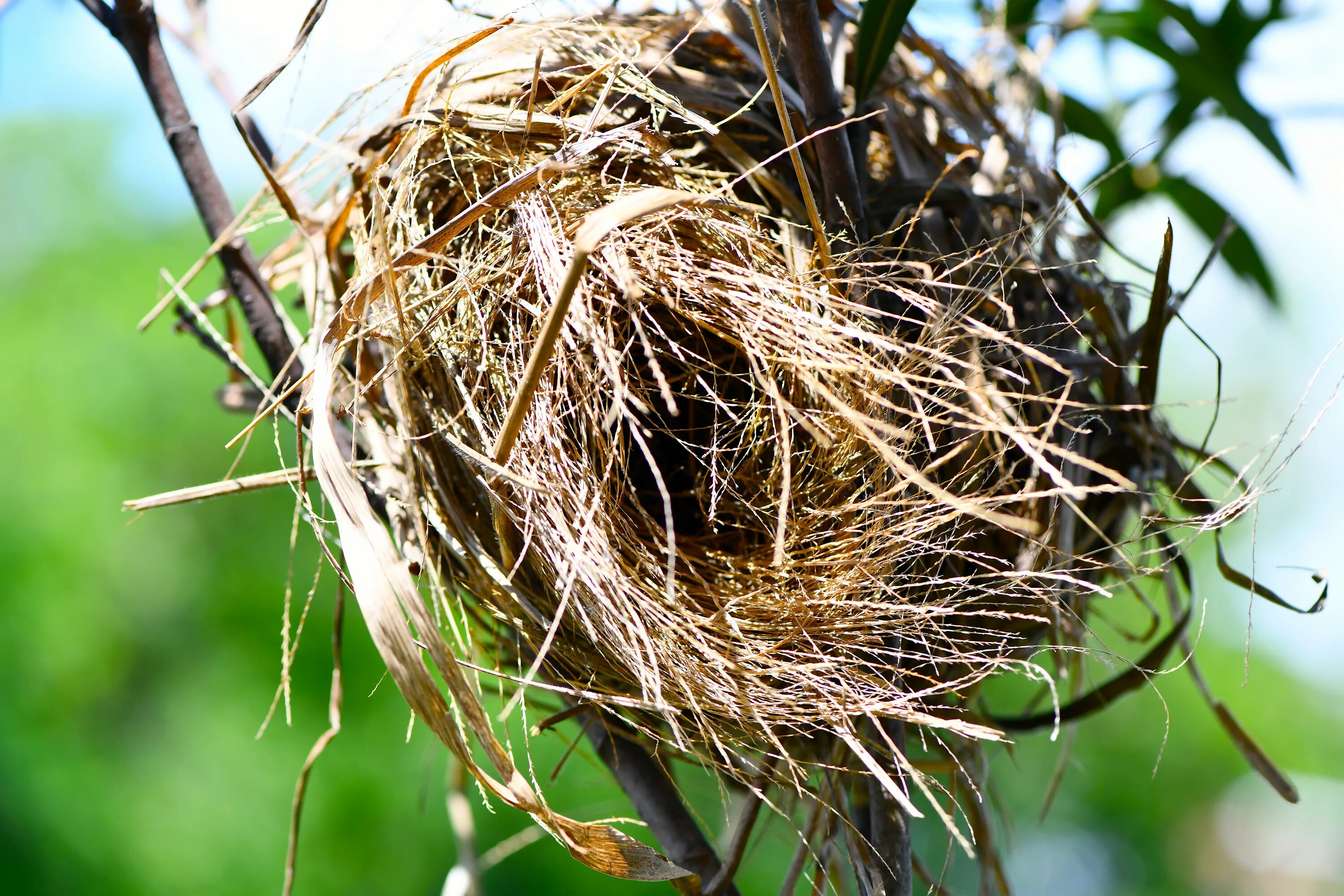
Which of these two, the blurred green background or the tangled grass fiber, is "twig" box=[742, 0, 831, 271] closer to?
the tangled grass fiber

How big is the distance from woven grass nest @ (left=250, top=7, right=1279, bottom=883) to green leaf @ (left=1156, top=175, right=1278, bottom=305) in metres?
0.38

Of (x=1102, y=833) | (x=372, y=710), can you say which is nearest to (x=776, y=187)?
(x=372, y=710)

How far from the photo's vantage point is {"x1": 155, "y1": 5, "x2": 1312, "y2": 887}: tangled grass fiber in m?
0.30

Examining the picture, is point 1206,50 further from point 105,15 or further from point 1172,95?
point 105,15

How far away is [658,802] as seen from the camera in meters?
0.38

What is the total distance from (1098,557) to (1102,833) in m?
4.29

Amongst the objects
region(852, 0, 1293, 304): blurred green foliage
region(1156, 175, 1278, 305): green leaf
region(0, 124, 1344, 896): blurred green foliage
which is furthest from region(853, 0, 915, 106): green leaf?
region(0, 124, 1344, 896): blurred green foliage

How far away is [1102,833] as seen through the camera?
13.1 ft

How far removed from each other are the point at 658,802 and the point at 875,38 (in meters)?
0.33

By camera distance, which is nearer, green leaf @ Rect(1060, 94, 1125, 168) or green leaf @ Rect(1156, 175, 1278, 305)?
green leaf @ Rect(1060, 94, 1125, 168)

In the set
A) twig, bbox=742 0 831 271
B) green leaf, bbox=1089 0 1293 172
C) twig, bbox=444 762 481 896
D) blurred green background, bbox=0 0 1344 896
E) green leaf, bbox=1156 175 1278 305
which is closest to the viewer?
twig, bbox=742 0 831 271

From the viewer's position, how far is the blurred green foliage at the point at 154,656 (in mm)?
1866

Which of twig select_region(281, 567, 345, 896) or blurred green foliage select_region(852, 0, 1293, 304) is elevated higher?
blurred green foliage select_region(852, 0, 1293, 304)

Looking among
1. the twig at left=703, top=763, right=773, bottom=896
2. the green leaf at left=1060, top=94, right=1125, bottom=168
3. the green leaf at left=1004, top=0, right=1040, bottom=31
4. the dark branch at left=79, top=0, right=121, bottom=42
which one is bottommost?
the twig at left=703, top=763, right=773, bottom=896
